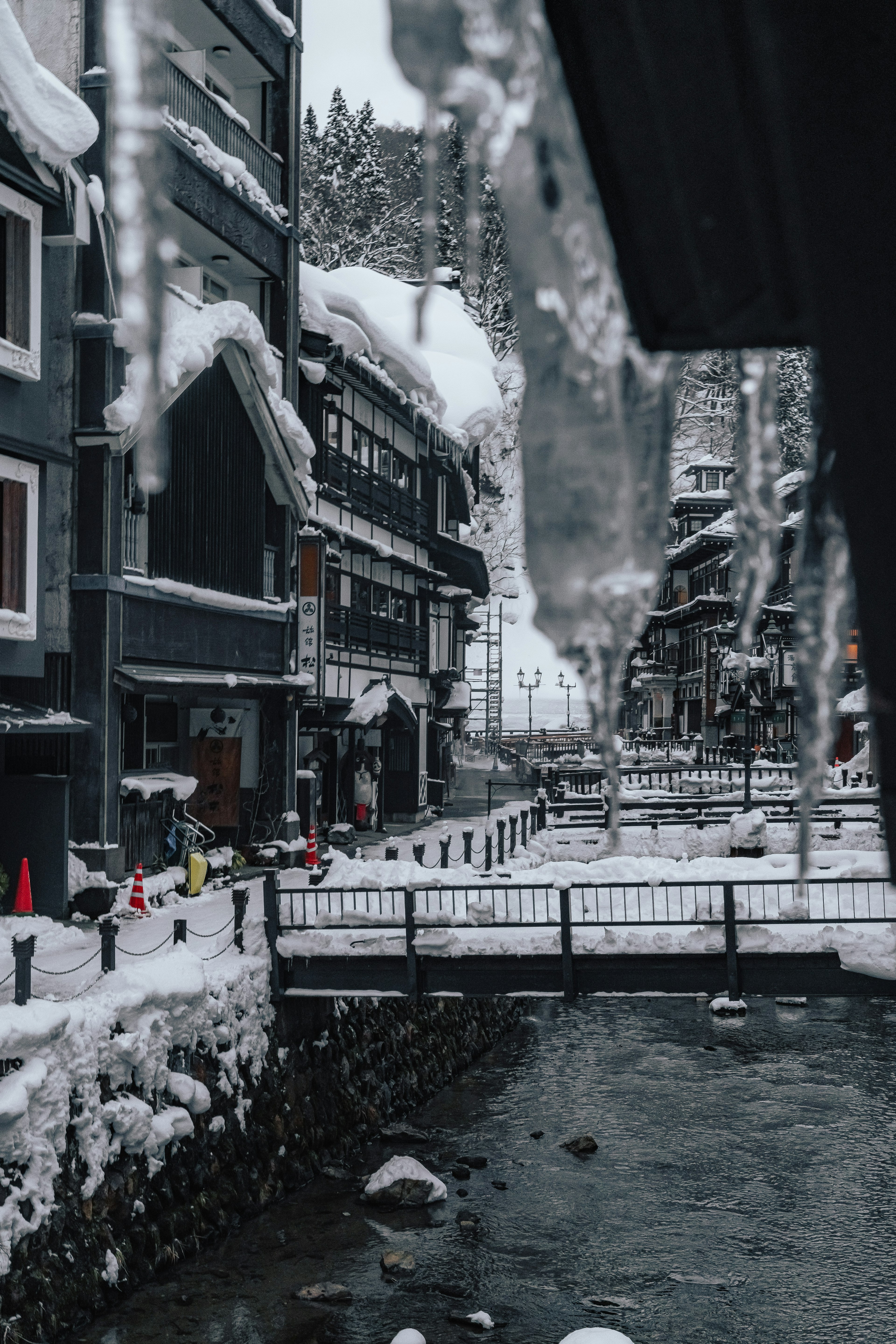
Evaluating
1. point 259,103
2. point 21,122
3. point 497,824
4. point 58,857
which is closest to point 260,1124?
point 58,857

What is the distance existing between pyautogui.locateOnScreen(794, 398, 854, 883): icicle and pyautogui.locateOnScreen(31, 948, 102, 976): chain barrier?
1127 cm

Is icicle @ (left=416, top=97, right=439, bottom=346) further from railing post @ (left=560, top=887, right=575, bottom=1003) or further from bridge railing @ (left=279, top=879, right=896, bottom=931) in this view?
railing post @ (left=560, top=887, right=575, bottom=1003)

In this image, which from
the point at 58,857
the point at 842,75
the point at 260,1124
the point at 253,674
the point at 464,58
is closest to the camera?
the point at 842,75

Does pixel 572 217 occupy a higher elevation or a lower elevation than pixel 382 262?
lower

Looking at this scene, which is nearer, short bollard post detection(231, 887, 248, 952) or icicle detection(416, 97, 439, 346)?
icicle detection(416, 97, 439, 346)

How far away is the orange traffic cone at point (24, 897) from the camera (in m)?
16.1

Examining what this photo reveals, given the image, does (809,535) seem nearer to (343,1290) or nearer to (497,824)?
(343,1290)

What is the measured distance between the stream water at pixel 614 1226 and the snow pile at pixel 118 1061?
1.59 metres

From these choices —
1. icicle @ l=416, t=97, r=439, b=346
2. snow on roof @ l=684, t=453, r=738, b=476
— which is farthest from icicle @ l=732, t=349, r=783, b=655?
snow on roof @ l=684, t=453, r=738, b=476

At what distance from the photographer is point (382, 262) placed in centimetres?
5197

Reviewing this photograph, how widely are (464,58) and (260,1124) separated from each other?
50.7ft

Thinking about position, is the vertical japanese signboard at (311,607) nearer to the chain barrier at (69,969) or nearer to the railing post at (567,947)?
the chain barrier at (69,969)

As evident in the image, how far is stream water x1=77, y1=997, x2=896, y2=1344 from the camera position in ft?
39.1

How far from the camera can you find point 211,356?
19.0m
